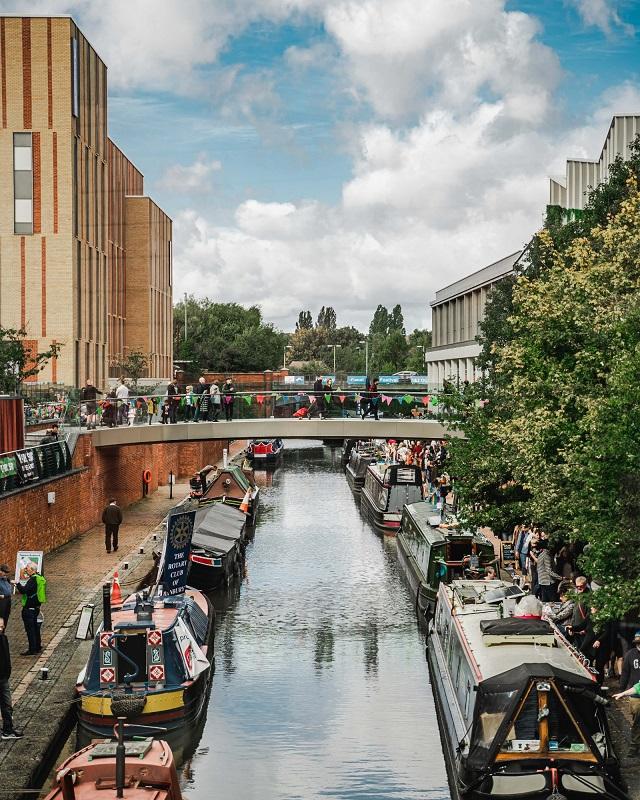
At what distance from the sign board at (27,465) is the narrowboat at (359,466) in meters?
26.4

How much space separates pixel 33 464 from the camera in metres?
31.4

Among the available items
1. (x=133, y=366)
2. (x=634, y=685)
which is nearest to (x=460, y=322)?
(x=133, y=366)

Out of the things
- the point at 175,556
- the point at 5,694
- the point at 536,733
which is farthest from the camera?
the point at 175,556

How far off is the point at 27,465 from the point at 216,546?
574cm

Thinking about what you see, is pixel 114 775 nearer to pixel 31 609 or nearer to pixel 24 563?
pixel 31 609

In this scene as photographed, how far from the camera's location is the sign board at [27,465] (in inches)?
1178

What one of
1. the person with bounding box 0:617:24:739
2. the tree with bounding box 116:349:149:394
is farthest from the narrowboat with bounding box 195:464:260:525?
the person with bounding box 0:617:24:739

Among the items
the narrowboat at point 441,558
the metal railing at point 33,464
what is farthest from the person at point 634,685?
the metal railing at point 33,464

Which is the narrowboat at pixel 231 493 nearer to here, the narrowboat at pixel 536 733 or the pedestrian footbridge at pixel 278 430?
the pedestrian footbridge at pixel 278 430

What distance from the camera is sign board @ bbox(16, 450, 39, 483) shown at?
98.2 ft

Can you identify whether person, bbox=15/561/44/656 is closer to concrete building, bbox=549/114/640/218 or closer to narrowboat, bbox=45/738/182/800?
narrowboat, bbox=45/738/182/800

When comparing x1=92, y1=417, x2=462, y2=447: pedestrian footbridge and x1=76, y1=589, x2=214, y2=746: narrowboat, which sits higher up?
x1=92, y1=417, x2=462, y2=447: pedestrian footbridge

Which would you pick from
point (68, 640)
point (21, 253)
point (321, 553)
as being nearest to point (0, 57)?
point (21, 253)

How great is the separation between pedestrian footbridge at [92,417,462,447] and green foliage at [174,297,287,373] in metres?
68.6
